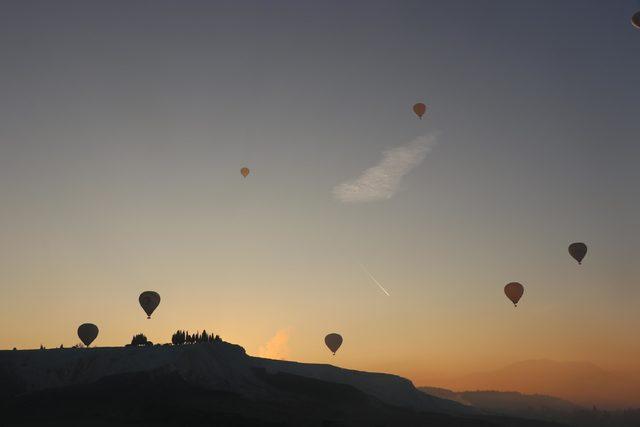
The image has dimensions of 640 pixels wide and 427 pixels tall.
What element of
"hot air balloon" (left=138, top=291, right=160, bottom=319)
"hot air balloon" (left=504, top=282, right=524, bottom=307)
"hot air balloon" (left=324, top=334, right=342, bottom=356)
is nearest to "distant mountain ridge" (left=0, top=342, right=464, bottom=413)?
"hot air balloon" (left=138, top=291, right=160, bottom=319)

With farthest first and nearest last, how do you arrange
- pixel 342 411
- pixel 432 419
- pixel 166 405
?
1. pixel 432 419
2. pixel 342 411
3. pixel 166 405

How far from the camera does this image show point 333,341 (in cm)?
10356

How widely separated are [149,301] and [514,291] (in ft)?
180

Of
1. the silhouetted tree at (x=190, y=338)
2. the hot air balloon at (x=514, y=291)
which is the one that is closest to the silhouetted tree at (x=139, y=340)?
the silhouetted tree at (x=190, y=338)

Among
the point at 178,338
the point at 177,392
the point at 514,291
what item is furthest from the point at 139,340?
the point at 514,291

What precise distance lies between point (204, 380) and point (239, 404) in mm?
14873

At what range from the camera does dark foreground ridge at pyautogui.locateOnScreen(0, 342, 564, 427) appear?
80688 mm

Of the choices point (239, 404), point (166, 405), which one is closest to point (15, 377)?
point (166, 405)

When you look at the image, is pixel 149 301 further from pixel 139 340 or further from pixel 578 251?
pixel 578 251

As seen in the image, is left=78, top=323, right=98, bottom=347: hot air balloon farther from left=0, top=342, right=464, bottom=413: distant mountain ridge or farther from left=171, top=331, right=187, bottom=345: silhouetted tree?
left=171, top=331, right=187, bottom=345: silhouetted tree

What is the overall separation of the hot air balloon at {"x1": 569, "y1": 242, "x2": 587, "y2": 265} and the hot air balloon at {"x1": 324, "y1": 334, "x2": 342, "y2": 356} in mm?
39114

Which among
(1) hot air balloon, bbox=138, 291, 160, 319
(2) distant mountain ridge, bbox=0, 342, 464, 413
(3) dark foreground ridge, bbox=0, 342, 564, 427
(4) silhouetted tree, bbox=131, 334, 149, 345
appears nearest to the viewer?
(3) dark foreground ridge, bbox=0, 342, 564, 427

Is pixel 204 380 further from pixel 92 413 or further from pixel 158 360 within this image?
pixel 92 413

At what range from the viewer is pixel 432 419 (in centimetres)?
12569
